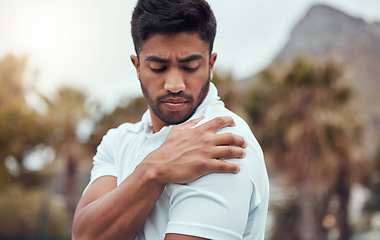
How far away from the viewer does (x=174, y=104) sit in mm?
1473

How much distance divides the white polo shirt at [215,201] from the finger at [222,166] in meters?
0.01

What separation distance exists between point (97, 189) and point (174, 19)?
2.14 ft

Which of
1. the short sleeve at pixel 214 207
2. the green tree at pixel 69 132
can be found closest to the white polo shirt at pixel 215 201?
the short sleeve at pixel 214 207

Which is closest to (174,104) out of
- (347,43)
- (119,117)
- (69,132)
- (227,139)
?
(227,139)

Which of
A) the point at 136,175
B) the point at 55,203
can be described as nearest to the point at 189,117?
the point at 136,175

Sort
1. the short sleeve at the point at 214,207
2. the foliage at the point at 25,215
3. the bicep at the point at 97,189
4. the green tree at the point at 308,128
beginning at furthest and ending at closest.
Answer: the foliage at the point at 25,215, the green tree at the point at 308,128, the bicep at the point at 97,189, the short sleeve at the point at 214,207

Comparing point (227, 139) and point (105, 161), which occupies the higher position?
point (227, 139)

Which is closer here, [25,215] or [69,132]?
[25,215]

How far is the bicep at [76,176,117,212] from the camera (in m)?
1.58

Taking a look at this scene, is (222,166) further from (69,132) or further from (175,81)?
(69,132)

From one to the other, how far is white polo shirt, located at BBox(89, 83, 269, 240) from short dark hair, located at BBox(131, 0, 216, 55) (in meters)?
0.24

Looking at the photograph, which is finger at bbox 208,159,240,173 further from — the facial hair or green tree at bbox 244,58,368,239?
green tree at bbox 244,58,368,239

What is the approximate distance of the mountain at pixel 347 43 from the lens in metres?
84.6

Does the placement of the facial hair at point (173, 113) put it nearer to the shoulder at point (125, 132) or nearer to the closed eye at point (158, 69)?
the closed eye at point (158, 69)
